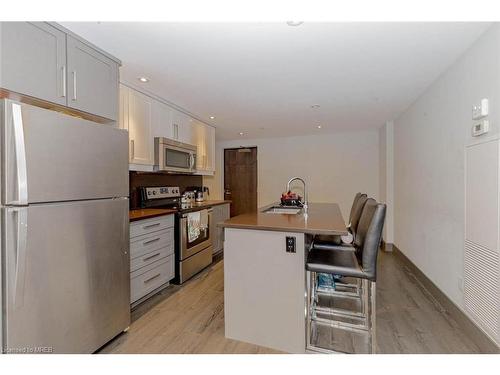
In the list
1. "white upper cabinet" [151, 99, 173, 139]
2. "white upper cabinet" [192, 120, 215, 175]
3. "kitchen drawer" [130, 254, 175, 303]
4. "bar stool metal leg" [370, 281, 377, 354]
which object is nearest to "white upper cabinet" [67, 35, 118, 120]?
"white upper cabinet" [151, 99, 173, 139]

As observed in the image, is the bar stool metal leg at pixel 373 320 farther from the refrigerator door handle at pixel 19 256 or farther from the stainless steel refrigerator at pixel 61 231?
the refrigerator door handle at pixel 19 256

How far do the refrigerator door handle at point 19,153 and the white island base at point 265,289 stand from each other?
121 centimetres

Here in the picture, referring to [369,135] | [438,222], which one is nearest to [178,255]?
[438,222]

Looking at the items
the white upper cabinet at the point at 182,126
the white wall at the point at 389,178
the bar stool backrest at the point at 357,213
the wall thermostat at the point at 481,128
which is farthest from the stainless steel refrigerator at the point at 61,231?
the white wall at the point at 389,178

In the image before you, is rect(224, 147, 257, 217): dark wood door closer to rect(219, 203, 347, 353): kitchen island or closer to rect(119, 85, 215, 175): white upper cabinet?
rect(119, 85, 215, 175): white upper cabinet

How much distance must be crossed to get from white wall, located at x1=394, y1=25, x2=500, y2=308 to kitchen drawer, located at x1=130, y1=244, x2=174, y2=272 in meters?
2.83

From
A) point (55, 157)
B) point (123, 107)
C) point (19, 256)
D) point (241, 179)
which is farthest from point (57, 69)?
point (241, 179)

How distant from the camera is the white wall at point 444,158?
5.97 feet

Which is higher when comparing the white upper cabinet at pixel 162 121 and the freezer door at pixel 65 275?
the white upper cabinet at pixel 162 121

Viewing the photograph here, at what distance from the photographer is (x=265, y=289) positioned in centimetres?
182

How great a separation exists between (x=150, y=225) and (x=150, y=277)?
0.54 metres

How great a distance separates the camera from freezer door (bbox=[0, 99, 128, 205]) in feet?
4.15

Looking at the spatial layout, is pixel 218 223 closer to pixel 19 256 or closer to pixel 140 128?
pixel 19 256
